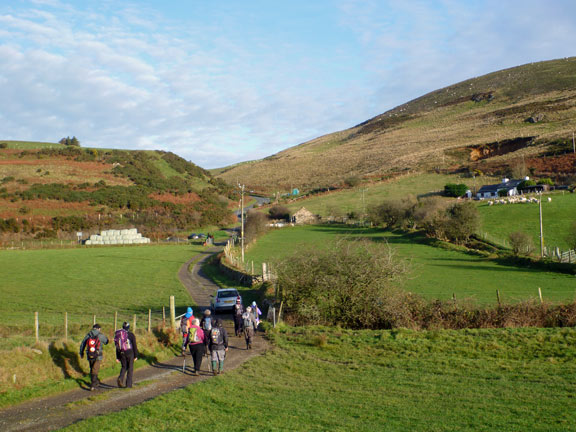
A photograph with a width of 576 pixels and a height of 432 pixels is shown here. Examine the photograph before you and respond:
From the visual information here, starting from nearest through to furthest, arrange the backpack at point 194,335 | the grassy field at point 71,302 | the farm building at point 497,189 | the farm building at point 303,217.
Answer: the grassy field at point 71,302
the backpack at point 194,335
the farm building at point 497,189
the farm building at point 303,217

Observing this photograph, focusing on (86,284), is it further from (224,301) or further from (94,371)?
(94,371)

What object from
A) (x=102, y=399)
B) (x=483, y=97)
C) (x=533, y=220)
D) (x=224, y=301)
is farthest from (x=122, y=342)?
(x=483, y=97)

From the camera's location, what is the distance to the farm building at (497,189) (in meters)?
79.6

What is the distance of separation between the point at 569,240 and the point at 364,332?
28760 mm

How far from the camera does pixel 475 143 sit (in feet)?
428

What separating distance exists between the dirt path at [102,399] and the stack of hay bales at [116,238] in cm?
6400

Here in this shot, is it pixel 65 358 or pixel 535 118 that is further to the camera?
pixel 535 118

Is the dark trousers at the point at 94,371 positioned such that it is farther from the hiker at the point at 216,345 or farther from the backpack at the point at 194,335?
the hiker at the point at 216,345

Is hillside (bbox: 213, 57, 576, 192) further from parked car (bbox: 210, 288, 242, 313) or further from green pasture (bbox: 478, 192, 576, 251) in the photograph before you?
parked car (bbox: 210, 288, 242, 313)

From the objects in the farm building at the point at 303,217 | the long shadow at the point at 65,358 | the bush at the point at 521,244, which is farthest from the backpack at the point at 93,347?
the farm building at the point at 303,217

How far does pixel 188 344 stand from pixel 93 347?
267cm

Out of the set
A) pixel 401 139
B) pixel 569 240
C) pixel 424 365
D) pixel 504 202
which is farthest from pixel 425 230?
pixel 401 139

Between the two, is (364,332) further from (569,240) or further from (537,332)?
(569,240)

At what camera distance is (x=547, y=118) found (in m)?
137
